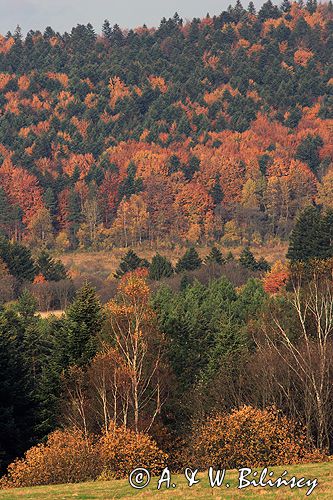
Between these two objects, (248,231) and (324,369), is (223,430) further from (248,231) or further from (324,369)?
(248,231)

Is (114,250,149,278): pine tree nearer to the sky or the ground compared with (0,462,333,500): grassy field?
nearer to the sky

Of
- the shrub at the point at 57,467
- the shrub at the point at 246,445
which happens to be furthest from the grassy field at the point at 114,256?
the shrub at the point at 57,467

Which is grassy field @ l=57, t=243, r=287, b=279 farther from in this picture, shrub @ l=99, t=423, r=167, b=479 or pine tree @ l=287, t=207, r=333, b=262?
shrub @ l=99, t=423, r=167, b=479

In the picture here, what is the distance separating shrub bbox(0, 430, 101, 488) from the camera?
33.3 meters

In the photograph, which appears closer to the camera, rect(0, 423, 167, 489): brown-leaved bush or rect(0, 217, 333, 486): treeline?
rect(0, 423, 167, 489): brown-leaved bush

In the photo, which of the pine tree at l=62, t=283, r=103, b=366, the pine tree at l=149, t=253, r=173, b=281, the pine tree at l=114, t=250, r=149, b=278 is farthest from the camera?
the pine tree at l=114, t=250, r=149, b=278

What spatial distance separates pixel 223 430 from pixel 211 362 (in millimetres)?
20851

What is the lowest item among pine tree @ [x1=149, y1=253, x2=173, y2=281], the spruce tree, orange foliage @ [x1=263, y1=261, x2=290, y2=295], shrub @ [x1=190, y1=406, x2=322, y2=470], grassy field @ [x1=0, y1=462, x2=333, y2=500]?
shrub @ [x1=190, y1=406, x2=322, y2=470]

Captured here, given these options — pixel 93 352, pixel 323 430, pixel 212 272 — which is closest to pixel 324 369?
pixel 323 430

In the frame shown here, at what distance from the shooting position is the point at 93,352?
2074 inches

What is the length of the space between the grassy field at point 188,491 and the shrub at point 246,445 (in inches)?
195
